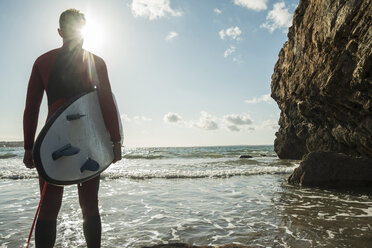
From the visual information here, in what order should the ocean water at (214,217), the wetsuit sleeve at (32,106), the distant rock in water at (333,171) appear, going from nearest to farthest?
the wetsuit sleeve at (32,106) → the ocean water at (214,217) → the distant rock in water at (333,171)

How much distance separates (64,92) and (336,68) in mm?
9479

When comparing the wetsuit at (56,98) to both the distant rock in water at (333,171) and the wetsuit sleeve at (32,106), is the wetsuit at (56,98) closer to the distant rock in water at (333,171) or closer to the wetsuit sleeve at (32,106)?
the wetsuit sleeve at (32,106)

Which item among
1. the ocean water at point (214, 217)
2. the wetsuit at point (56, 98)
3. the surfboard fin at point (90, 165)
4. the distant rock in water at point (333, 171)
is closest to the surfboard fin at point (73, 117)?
the wetsuit at point (56, 98)

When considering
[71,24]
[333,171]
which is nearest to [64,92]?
[71,24]

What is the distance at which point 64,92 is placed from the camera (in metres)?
2.37

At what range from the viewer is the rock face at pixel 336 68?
7.58 metres

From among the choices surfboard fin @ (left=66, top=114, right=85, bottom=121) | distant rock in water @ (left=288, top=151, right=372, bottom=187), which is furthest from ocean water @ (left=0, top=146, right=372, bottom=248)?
surfboard fin @ (left=66, top=114, right=85, bottom=121)

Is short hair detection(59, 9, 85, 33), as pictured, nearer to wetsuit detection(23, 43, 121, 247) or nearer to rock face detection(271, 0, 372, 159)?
wetsuit detection(23, 43, 121, 247)

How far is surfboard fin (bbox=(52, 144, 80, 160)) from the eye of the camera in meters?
2.09

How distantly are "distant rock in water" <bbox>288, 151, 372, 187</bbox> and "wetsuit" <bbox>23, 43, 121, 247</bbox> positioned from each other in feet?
25.4

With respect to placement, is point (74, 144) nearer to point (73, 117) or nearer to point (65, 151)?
point (65, 151)

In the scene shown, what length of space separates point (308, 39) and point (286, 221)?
34.2 feet

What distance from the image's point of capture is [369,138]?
10.2 meters

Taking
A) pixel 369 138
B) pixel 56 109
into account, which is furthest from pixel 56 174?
pixel 369 138
